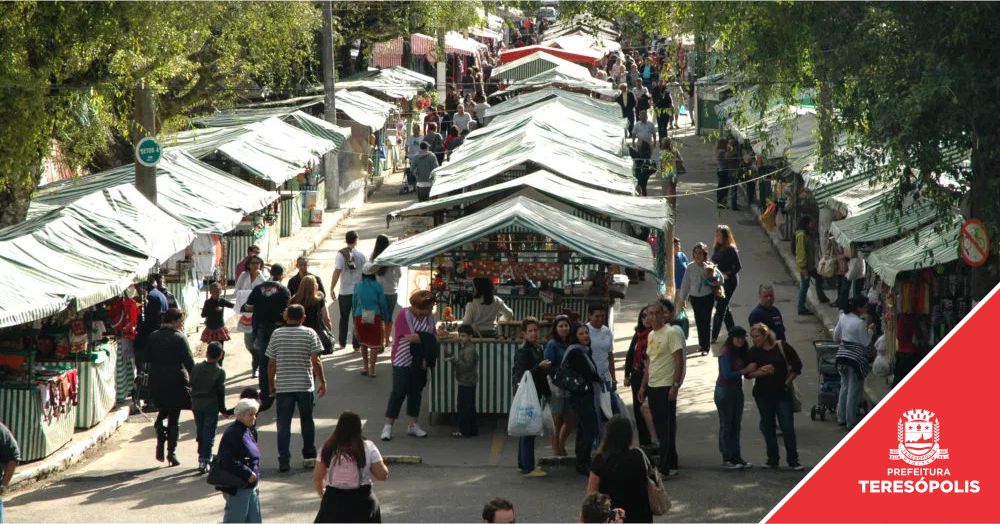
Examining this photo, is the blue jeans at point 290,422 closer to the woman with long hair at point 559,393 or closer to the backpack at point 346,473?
the woman with long hair at point 559,393

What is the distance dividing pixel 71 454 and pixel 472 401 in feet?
12.8

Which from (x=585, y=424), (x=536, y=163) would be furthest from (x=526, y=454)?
(x=536, y=163)

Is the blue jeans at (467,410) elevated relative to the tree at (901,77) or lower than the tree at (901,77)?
lower

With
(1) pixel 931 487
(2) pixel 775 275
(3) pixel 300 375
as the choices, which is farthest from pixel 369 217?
(1) pixel 931 487

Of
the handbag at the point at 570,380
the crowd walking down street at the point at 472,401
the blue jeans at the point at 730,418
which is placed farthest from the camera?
the blue jeans at the point at 730,418

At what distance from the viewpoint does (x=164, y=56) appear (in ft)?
57.9

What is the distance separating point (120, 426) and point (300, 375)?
3107 mm

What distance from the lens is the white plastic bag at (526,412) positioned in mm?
12648

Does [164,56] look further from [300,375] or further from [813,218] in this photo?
[813,218]

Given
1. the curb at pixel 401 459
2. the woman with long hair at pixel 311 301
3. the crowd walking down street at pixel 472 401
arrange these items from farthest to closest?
the woman with long hair at pixel 311 301 < the curb at pixel 401 459 < the crowd walking down street at pixel 472 401

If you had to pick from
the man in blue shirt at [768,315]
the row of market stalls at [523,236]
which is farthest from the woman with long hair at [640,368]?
the man in blue shirt at [768,315]

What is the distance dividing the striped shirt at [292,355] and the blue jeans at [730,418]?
3.70 meters

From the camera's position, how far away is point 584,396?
12.7 m

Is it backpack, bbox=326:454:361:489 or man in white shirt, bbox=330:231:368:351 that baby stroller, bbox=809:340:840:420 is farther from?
backpack, bbox=326:454:361:489
